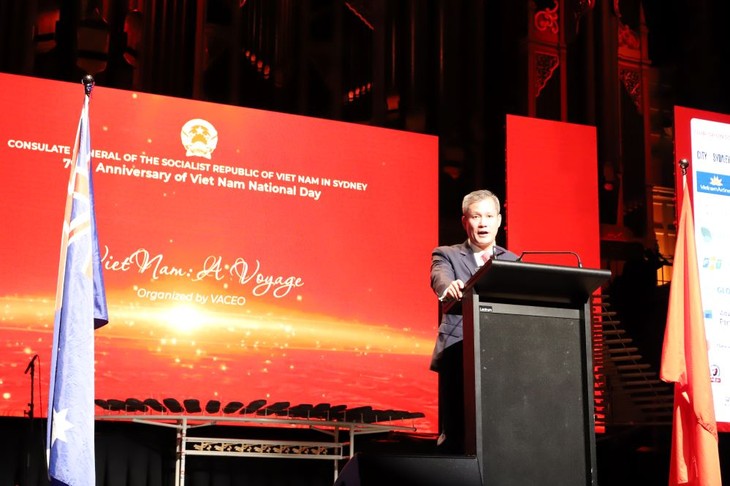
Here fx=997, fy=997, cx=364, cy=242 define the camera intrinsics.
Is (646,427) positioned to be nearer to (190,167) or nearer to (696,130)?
(696,130)

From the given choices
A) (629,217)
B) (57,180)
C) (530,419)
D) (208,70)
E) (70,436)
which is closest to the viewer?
(530,419)

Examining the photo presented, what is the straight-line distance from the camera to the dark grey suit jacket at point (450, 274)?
315 centimetres

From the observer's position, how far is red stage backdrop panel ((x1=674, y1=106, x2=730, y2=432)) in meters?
5.43

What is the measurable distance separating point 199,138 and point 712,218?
114 inches

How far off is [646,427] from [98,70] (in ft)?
13.5

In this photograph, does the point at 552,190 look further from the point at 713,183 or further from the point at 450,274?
the point at 450,274

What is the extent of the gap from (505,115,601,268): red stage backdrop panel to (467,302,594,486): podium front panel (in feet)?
10.1

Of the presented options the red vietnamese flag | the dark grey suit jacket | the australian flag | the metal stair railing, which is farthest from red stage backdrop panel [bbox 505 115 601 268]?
the australian flag

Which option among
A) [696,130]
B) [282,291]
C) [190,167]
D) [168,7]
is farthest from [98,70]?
[696,130]

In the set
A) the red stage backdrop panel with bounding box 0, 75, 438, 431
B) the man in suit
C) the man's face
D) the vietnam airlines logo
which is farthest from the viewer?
the vietnam airlines logo

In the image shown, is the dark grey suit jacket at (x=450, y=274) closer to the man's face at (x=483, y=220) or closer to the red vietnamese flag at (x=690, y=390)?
the man's face at (x=483, y=220)

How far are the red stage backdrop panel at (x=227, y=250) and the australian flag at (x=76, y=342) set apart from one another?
1.34 m

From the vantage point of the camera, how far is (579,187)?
242 inches

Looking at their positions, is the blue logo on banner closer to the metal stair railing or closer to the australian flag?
the metal stair railing
